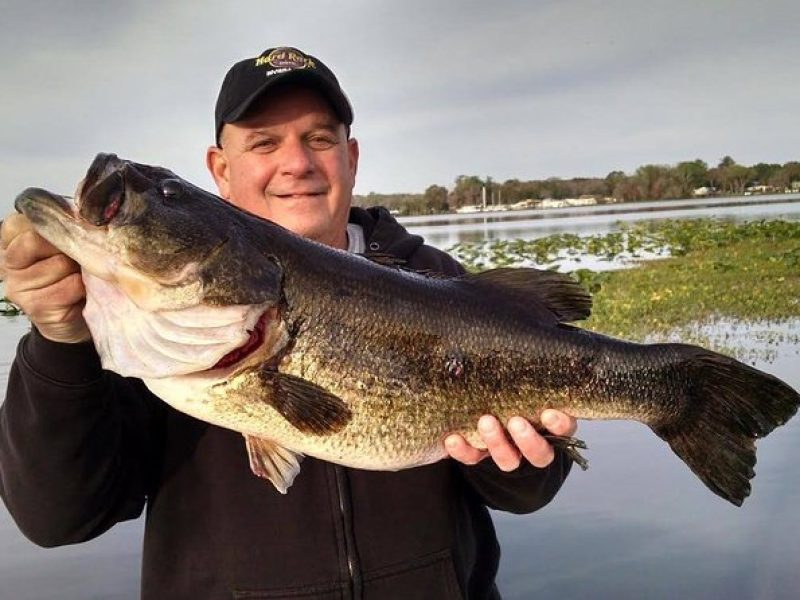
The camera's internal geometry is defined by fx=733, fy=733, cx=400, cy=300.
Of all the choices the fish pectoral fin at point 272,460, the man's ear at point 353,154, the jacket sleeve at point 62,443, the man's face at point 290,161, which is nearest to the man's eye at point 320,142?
the man's face at point 290,161

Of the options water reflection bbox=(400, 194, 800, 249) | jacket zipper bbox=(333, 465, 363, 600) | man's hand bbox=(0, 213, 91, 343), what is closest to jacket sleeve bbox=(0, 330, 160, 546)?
man's hand bbox=(0, 213, 91, 343)

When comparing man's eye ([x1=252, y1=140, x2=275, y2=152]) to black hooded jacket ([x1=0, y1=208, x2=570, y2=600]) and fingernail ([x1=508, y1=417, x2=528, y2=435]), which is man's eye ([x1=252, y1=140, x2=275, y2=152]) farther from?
fingernail ([x1=508, y1=417, x2=528, y2=435])

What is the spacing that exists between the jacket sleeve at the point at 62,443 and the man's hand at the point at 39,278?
0.13 metres

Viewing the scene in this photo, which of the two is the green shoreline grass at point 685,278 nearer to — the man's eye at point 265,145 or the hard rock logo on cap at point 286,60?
the man's eye at point 265,145

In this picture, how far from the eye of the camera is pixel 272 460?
245 centimetres

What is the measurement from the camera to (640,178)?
10025 centimetres

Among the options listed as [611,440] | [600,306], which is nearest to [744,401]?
[611,440]

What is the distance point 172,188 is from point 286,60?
4.32ft

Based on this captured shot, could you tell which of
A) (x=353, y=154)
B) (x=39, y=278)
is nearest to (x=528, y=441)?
(x=39, y=278)

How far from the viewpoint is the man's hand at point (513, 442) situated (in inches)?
101

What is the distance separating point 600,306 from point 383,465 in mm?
9809

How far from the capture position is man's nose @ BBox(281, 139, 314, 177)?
337 cm

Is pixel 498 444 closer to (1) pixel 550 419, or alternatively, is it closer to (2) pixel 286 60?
(1) pixel 550 419

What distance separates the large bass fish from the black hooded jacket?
0.30 m
